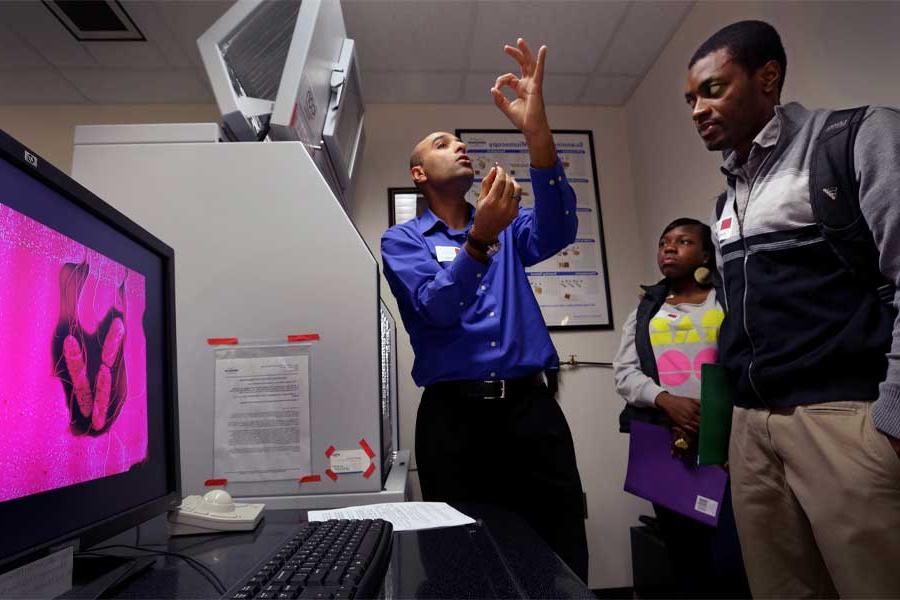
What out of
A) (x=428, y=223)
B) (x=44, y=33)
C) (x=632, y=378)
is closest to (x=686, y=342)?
(x=632, y=378)

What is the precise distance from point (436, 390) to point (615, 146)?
231 centimetres

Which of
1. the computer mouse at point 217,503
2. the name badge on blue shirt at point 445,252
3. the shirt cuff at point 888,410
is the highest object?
the name badge on blue shirt at point 445,252

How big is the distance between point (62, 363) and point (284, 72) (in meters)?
1.10

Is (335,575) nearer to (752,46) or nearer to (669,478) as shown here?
(752,46)

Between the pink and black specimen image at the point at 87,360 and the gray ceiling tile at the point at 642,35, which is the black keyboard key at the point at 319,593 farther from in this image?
the gray ceiling tile at the point at 642,35

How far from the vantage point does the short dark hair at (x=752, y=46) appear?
4.17ft

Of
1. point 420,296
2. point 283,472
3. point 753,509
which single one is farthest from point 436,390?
point 753,509

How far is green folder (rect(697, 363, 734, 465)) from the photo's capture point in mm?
1347

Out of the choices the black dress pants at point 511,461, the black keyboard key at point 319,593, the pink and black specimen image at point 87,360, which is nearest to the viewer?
the black keyboard key at point 319,593

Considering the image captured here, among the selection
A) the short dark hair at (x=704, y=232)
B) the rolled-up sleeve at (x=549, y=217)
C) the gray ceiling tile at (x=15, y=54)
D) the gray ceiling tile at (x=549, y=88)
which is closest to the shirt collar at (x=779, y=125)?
the rolled-up sleeve at (x=549, y=217)

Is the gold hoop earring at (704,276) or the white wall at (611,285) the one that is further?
the white wall at (611,285)

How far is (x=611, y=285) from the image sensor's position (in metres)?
2.89

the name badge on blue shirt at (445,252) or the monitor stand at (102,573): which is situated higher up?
the name badge on blue shirt at (445,252)

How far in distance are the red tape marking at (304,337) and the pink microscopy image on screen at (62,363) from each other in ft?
1.48
